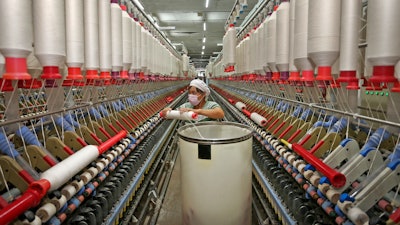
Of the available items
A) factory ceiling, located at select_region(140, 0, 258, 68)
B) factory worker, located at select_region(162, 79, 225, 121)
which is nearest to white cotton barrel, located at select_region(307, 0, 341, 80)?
factory worker, located at select_region(162, 79, 225, 121)

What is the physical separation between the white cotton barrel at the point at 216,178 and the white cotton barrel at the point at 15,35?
4.18 ft

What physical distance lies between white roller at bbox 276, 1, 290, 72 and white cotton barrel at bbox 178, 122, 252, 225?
106cm

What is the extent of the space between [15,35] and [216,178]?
162 cm

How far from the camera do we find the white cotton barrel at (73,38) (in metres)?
2.29

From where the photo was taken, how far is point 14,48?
1.58 m

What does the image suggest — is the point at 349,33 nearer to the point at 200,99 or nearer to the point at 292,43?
the point at 292,43

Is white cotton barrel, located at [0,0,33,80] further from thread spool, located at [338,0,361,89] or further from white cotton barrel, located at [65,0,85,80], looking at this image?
thread spool, located at [338,0,361,89]

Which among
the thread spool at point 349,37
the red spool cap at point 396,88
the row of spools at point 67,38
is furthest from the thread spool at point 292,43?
the row of spools at point 67,38

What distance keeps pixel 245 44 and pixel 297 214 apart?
11.9 ft

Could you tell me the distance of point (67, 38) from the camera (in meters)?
2.29

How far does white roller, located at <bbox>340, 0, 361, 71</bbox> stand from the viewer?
2.07m

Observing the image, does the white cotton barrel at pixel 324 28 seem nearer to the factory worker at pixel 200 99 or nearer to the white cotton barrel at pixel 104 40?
the factory worker at pixel 200 99

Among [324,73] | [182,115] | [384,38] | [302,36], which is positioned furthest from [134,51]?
[384,38]

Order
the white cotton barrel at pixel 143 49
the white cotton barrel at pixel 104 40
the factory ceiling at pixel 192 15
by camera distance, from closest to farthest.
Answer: the white cotton barrel at pixel 104 40 < the white cotton barrel at pixel 143 49 < the factory ceiling at pixel 192 15
